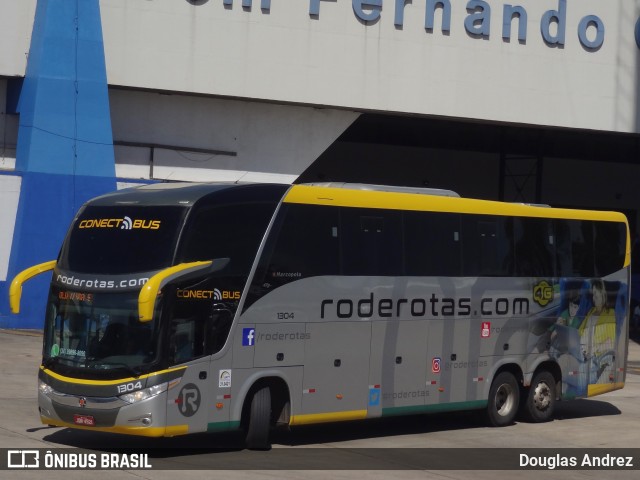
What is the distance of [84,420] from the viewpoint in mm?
12086

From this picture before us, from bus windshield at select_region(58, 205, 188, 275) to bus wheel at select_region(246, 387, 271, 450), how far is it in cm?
210

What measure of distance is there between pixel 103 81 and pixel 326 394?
611 inches

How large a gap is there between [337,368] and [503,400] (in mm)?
3785

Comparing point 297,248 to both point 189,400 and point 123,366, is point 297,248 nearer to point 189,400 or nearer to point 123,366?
point 189,400

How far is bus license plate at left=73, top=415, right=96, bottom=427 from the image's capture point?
39.5ft

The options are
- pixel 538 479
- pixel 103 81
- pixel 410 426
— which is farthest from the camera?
pixel 103 81

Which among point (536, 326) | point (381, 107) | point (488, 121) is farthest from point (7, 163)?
point (536, 326)

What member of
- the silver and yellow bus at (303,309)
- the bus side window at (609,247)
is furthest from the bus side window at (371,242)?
the bus side window at (609,247)

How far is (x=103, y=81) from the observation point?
2706cm

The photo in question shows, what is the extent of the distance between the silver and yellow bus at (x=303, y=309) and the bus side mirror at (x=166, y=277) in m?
0.02

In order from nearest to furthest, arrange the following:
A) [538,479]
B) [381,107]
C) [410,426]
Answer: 1. [538,479]
2. [410,426]
3. [381,107]

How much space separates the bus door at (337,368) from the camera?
44.8 ft

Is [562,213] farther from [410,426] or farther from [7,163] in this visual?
[7,163]

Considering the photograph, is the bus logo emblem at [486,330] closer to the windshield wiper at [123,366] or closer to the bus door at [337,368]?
the bus door at [337,368]
